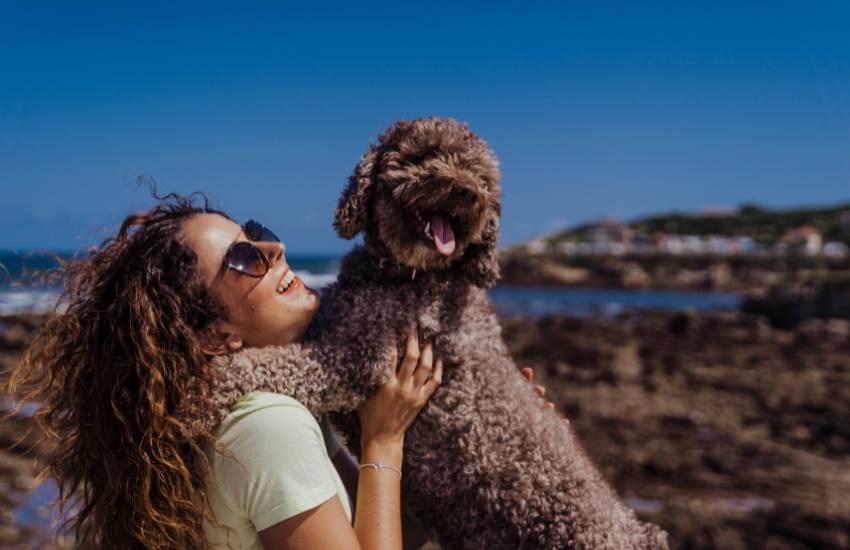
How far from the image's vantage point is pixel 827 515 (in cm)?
725

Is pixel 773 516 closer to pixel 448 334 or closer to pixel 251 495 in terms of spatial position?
pixel 448 334

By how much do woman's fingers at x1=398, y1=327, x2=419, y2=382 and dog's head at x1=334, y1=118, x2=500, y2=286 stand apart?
0.29 meters

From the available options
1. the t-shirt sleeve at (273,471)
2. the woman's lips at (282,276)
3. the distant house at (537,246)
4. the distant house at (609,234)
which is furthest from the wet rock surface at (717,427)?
the distant house at (609,234)

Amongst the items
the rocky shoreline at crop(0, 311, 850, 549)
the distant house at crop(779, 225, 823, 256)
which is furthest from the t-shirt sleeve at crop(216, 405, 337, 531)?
the distant house at crop(779, 225, 823, 256)

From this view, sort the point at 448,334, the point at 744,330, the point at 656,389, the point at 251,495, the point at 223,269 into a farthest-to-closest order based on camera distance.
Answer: the point at 744,330, the point at 656,389, the point at 448,334, the point at 223,269, the point at 251,495

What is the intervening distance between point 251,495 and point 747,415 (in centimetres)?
1154

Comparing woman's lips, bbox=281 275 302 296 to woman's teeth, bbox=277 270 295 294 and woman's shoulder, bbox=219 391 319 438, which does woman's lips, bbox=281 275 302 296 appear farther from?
woman's shoulder, bbox=219 391 319 438

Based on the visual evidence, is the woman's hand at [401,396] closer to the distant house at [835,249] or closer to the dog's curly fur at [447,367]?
the dog's curly fur at [447,367]

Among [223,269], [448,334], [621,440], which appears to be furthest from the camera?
[621,440]

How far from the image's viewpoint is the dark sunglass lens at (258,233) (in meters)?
2.60

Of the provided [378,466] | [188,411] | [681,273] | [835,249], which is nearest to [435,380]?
[378,466]

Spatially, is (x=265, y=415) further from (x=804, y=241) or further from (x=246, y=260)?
(x=804, y=241)

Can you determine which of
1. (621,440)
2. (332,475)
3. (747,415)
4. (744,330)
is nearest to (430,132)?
(332,475)

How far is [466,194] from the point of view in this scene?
2.81 meters
